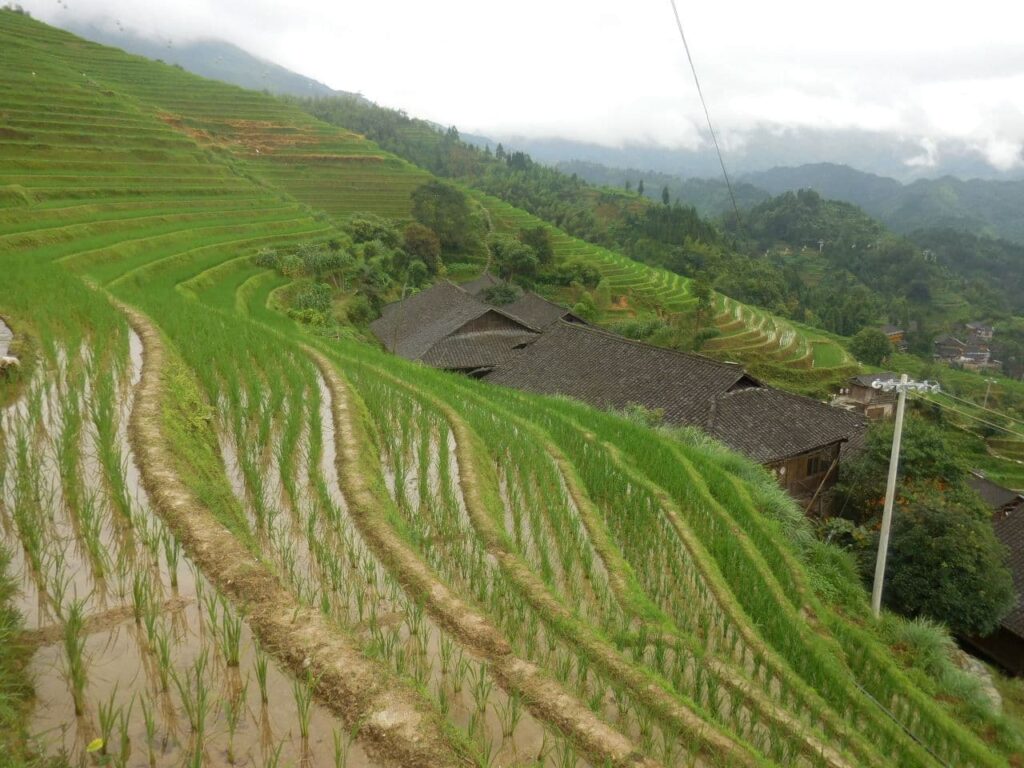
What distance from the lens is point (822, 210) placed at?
101m

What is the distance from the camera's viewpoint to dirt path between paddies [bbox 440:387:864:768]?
314 cm

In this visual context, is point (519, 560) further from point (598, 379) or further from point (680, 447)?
point (598, 379)

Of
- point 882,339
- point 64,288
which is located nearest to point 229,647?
point 64,288

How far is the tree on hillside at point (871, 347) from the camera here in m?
44.0

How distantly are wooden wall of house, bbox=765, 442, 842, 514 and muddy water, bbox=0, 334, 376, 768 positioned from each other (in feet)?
38.0

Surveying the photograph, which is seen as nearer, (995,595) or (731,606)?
(731,606)

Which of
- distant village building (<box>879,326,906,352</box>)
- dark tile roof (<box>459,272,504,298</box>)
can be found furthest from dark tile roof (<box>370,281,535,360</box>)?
distant village building (<box>879,326,906,352</box>)

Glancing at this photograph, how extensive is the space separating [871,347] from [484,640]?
162ft

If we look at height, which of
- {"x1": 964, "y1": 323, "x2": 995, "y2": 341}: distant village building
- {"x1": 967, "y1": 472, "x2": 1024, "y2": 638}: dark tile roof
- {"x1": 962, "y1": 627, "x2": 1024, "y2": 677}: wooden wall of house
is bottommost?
{"x1": 962, "y1": 627, "x2": 1024, "y2": 677}: wooden wall of house

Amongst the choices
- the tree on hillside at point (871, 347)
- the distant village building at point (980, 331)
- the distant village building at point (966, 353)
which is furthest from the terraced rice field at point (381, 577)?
the distant village building at point (980, 331)

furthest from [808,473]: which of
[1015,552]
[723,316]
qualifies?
[723,316]

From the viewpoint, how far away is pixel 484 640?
300 centimetres

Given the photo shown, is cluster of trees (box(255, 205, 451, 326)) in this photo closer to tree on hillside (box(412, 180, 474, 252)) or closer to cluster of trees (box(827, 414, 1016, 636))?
tree on hillside (box(412, 180, 474, 252))

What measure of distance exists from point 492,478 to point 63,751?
13.3 ft
